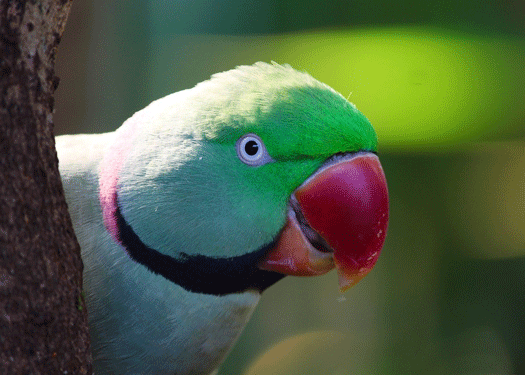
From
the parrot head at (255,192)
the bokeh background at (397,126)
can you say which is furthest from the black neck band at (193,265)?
the bokeh background at (397,126)

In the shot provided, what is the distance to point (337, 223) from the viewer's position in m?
1.05

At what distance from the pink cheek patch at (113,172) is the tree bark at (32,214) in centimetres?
28

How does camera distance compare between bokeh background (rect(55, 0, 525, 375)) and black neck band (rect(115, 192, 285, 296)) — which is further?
bokeh background (rect(55, 0, 525, 375))

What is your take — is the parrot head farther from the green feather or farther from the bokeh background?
the bokeh background

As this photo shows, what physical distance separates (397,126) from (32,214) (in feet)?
8.49

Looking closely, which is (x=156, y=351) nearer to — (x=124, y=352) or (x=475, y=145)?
(x=124, y=352)

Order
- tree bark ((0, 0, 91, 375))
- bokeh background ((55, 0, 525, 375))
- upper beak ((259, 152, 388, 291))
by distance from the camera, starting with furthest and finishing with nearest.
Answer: bokeh background ((55, 0, 525, 375))
upper beak ((259, 152, 388, 291))
tree bark ((0, 0, 91, 375))

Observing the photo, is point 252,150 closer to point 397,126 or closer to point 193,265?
point 193,265

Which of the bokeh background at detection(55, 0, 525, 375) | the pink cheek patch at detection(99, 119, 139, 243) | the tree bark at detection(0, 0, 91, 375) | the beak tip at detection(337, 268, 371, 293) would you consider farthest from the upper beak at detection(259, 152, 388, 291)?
the bokeh background at detection(55, 0, 525, 375)

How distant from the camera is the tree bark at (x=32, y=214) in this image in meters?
0.77

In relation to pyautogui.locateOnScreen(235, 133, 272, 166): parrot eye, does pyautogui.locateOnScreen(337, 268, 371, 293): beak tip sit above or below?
below

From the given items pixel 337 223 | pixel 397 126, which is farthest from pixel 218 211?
pixel 397 126

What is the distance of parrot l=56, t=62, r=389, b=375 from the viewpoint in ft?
3.53

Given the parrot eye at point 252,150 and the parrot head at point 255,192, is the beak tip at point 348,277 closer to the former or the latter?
the parrot head at point 255,192
